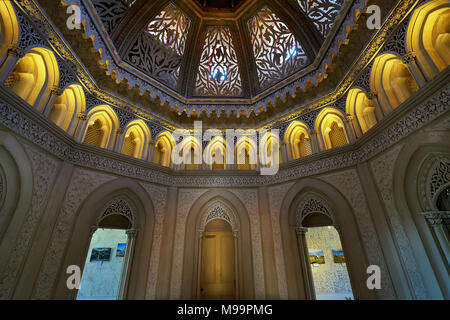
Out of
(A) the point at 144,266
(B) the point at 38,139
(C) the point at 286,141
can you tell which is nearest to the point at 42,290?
(A) the point at 144,266

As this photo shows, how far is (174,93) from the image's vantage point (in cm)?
614

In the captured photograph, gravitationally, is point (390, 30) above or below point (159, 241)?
above

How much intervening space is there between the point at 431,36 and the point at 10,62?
698cm

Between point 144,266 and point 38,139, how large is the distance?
3460 mm

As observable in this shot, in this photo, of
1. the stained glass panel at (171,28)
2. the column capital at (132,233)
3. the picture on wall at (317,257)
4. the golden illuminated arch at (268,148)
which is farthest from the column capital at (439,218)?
the stained glass panel at (171,28)

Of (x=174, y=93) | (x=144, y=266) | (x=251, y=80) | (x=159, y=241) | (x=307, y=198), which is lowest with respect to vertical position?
(x=144, y=266)

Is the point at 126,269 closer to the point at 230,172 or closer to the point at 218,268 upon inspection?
the point at 218,268

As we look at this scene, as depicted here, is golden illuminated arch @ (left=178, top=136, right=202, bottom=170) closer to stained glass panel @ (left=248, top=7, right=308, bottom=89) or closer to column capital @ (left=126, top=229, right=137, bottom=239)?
column capital @ (left=126, top=229, right=137, bottom=239)

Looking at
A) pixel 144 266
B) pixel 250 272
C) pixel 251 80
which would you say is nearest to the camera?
pixel 144 266

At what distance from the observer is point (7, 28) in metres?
3.16

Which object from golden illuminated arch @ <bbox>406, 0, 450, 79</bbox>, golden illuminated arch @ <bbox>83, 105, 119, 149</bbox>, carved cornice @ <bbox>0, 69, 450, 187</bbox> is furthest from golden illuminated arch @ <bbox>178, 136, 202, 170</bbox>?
golden illuminated arch @ <bbox>406, 0, 450, 79</bbox>

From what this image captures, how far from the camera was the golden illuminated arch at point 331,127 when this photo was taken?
506 cm

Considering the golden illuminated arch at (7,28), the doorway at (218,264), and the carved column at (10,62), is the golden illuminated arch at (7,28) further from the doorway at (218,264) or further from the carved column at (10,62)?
the doorway at (218,264)

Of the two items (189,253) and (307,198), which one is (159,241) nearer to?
(189,253)
